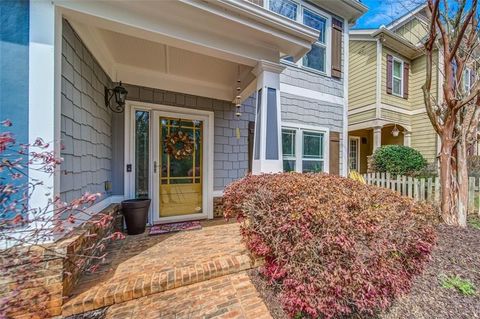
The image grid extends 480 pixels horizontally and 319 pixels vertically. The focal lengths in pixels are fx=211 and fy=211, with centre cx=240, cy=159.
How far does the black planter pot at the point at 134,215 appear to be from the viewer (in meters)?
3.45

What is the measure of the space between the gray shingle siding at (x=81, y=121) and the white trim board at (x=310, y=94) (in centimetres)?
374

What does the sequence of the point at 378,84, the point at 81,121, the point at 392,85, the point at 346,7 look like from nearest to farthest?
1. the point at 81,121
2. the point at 346,7
3. the point at 378,84
4. the point at 392,85

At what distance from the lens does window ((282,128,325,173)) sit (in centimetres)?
512

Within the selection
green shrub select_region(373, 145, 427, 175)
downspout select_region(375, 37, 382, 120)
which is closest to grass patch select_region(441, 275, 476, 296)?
green shrub select_region(373, 145, 427, 175)

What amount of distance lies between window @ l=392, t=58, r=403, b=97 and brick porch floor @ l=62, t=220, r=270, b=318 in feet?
31.5

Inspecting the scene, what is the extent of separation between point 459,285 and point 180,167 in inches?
172

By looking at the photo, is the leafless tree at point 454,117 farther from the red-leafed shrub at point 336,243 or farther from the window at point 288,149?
the window at point 288,149

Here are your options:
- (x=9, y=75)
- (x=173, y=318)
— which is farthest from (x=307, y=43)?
(x=173, y=318)

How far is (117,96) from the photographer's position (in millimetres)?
3600

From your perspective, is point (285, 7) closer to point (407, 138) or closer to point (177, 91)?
point (177, 91)

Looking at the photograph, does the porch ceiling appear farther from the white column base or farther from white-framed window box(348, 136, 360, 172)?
white-framed window box(348, 136, 360, 172)

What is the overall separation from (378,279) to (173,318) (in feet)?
5.81

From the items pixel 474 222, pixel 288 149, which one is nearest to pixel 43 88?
pixel 288 149

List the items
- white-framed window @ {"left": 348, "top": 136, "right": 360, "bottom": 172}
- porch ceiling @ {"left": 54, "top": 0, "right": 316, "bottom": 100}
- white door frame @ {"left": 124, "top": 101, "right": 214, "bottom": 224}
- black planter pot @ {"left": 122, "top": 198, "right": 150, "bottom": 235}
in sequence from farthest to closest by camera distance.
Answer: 1. white-framed window @ {"left": 348, "top": 136, "right": 360, "bottom": 172}
2. white door frame @ {"left": 124, "top": 101, "right": 214, "bottom": 224}
3. black planter pot @ {"left": 122, "top": 198, "right": 150, "bottom": 235}
4. porch ceiling @ {"left": 54, "top": 0, "right": 316, "bottom": 100}
